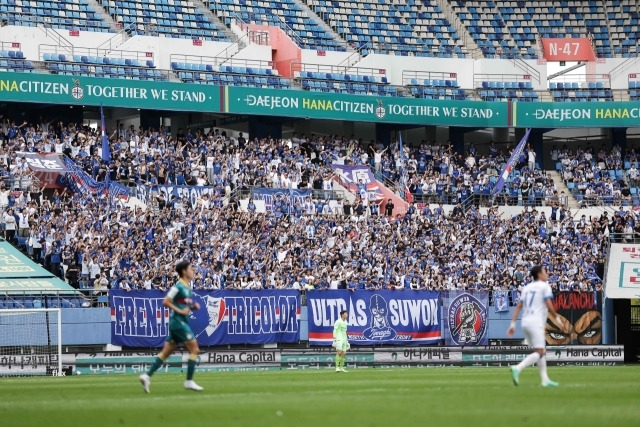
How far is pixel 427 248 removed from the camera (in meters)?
48.6

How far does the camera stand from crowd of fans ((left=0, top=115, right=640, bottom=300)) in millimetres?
41438

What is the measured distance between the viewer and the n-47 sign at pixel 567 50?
6681 cm

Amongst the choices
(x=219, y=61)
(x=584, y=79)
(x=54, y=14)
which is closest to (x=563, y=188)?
(x=584, y=79)

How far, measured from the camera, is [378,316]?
40719 millimetres

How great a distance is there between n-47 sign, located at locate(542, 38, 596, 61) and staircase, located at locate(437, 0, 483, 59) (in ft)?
12.9

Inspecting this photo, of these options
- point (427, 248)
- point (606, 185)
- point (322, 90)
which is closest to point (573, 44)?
point (606, 185)

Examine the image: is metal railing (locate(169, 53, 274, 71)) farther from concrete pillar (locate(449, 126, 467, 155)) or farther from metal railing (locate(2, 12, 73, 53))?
concrete pillar (locate(449, 126, 467, 155))

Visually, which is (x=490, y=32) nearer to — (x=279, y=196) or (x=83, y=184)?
(x=279, y=196)

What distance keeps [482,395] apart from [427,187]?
37.3 metres

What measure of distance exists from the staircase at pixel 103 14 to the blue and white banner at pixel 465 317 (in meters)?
22.4

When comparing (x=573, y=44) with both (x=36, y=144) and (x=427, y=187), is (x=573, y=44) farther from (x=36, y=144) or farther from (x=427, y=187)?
(x=36, y=144)

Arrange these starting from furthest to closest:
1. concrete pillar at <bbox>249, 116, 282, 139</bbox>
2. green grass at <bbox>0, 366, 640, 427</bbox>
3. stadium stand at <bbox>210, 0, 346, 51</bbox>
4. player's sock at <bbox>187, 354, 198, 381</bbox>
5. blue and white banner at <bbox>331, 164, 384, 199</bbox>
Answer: stadium stand at <bbox>210, 0, 346, 51</bbox>, concrete pillar at <bbox>249, 116, 282, 139</bbox>, blue and white banner at <bbox>331, 164, 384, 199</bbox>, player's sock at <bbox>187, 354, 198, 381</bbox>, green grass at <bbox>0, 366, 640, 427</bbox>

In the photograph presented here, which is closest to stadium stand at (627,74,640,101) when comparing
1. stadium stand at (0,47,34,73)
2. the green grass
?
stadium stand at (0,47,34,73)

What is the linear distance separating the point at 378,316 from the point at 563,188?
22.8 m
